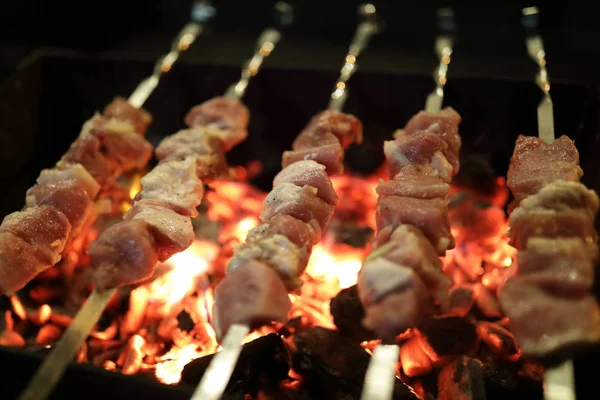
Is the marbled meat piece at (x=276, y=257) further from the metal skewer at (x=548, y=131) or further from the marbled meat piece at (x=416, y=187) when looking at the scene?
the metal skewer at (x=548, y=131)

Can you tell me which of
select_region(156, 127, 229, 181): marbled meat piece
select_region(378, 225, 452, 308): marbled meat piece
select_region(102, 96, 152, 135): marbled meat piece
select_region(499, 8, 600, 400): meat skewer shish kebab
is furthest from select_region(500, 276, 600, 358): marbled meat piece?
select_region(102, 96, 152, 135): marbled meat piece

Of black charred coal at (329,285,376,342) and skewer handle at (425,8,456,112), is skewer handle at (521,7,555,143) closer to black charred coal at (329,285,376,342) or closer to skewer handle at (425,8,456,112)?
skewer handle at (425,8,456,112)

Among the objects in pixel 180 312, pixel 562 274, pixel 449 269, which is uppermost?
pixel 562 274

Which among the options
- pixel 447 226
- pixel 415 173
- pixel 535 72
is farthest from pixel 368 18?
pixel 447 226

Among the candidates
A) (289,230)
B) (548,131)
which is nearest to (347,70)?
(548,131)

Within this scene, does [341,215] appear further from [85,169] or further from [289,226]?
[85,169]

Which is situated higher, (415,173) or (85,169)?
(85,169)
